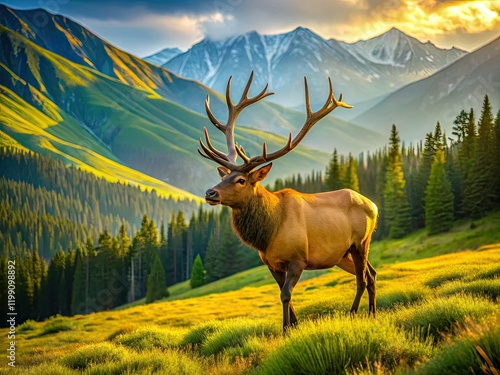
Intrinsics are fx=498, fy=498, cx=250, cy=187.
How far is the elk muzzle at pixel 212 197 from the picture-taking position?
10.5 meters

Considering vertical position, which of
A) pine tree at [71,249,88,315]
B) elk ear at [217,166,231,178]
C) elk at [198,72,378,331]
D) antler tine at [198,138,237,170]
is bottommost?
pine tree at [71,249,88,315]

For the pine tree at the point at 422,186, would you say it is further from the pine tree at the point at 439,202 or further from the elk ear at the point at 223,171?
the elk ear at the point at 223,171

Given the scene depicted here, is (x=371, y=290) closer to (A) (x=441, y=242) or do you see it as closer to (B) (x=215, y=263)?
(A) (x=441, y=242)

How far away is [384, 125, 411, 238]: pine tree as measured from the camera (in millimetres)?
85250

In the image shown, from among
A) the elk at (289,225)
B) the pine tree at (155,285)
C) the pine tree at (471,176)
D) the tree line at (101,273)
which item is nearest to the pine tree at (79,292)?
the tree line at (101,273)

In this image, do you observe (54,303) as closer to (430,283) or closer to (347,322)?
(430,283)

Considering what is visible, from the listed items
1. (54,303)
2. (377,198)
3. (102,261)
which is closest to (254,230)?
(377,198)

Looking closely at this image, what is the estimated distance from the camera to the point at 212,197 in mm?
10531

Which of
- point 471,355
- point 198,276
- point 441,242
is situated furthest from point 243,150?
point 198,276

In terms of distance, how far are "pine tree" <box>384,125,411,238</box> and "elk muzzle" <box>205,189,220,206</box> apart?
3090 inches

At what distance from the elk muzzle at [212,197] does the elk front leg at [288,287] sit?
2.16 meters

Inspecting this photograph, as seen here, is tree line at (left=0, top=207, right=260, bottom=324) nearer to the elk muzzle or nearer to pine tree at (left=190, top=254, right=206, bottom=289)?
pine tree at (left=190, top=254, right=206, bottom=289)

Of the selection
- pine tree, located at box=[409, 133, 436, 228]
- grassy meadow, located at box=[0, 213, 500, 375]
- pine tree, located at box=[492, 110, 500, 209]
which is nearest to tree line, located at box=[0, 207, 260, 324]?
pine tree, located at box=[409, 133, 436, 228]

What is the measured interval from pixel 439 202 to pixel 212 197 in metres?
72.1
